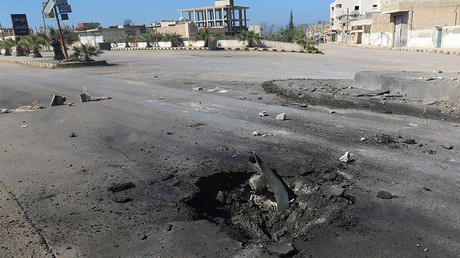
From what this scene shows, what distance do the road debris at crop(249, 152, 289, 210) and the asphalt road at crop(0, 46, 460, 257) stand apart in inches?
14.1

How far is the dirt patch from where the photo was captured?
11.1 feet

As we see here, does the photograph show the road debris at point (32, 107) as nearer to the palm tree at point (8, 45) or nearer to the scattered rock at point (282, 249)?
the scattered rock at point (282, 249)

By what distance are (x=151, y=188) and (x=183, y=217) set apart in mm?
858

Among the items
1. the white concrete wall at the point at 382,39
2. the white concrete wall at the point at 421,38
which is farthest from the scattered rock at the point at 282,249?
the white concrete wall at the point at 382,39

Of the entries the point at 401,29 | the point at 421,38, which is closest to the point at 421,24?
the point at 421,38

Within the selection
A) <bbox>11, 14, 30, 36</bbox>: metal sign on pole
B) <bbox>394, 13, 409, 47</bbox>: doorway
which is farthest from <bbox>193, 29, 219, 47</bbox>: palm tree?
<bbox>394, 13, 409, 47</bbox>: doorway

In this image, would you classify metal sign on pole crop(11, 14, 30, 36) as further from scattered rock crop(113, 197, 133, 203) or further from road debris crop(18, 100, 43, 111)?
scattered rock crop(113, 197, 133, 203)

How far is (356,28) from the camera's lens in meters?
67.8

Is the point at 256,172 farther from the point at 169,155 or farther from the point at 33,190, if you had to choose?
the point at 33,190

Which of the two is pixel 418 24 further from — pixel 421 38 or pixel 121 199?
pixel 121 199

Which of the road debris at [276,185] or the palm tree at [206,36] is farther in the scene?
the palm tree at [206,36]

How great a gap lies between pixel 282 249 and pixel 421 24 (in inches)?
1891

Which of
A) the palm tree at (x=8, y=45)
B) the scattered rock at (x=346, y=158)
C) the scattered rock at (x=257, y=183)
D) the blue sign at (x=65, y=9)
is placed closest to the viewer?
A: the scattered rock at (x=257, y=183)

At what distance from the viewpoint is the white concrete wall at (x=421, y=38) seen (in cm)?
4050
